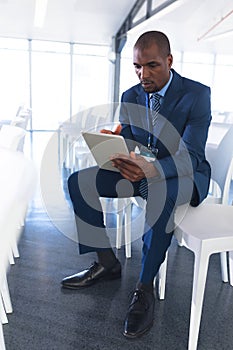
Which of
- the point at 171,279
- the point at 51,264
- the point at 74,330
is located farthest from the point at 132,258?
the point at 74,330

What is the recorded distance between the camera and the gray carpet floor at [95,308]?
56.7 inches

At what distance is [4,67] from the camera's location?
28.5 feet

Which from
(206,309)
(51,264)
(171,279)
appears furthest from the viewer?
(51,264)

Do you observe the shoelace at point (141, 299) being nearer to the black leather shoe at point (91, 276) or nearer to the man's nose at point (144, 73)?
the black leather shoe at point (91, 276)

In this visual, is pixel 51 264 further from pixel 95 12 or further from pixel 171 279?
pixel 95 12

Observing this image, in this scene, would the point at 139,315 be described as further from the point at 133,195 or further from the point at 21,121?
the point at 21,121

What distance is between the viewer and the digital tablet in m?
1.54

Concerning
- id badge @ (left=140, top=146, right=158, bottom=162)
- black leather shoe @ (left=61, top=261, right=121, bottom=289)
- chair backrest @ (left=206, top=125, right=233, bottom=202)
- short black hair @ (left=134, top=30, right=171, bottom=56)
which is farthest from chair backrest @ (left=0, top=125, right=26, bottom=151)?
chair backrest @ (left=206, top=125, right=233, bottom=202)

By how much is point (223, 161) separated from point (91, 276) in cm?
99

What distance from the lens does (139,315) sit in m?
1.53

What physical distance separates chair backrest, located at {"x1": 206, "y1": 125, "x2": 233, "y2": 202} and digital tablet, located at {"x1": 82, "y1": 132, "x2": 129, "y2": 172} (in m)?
0.60

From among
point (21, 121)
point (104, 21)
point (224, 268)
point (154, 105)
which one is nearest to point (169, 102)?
point (154, 105)

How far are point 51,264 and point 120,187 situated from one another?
0.72 meters

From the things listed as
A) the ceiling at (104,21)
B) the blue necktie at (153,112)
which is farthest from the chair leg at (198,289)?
the ceiling at (104,21)
